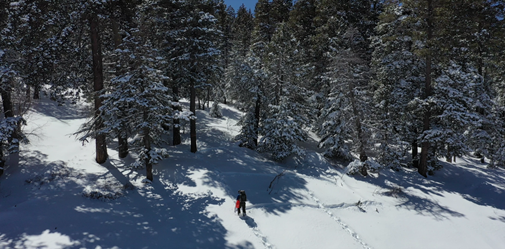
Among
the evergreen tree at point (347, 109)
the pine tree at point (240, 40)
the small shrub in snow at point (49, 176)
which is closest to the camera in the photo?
the small shrub in snow at point (49, 176)

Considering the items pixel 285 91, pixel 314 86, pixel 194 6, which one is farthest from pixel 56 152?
pixel 314 86

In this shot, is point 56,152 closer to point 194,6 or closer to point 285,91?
point 194,6

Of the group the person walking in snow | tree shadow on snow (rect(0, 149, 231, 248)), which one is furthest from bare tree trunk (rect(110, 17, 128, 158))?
the person walking in snow

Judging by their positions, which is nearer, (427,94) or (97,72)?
(97,72)

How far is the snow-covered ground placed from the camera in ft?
30.3

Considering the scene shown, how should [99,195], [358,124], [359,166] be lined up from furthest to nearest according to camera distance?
[358,124]
[359,166]
[99,195]

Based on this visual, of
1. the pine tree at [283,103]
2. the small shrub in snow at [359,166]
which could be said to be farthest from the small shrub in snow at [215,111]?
the small shrub in snow at [359,166]

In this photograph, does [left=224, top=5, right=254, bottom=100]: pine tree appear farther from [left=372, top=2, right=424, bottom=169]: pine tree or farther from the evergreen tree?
[left=372, top=2, right=424, bottom=169]: pine tree

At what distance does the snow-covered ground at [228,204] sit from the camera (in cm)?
925

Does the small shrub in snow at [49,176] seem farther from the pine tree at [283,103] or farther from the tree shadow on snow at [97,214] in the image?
the pine tree at [283,103]

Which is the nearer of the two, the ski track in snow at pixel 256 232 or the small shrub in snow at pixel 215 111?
the ski track in snow at pixel 256 232

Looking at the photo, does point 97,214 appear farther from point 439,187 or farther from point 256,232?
point 439,187

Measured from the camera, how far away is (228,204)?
11945 mm

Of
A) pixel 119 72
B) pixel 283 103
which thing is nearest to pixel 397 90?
pixel 283 103
